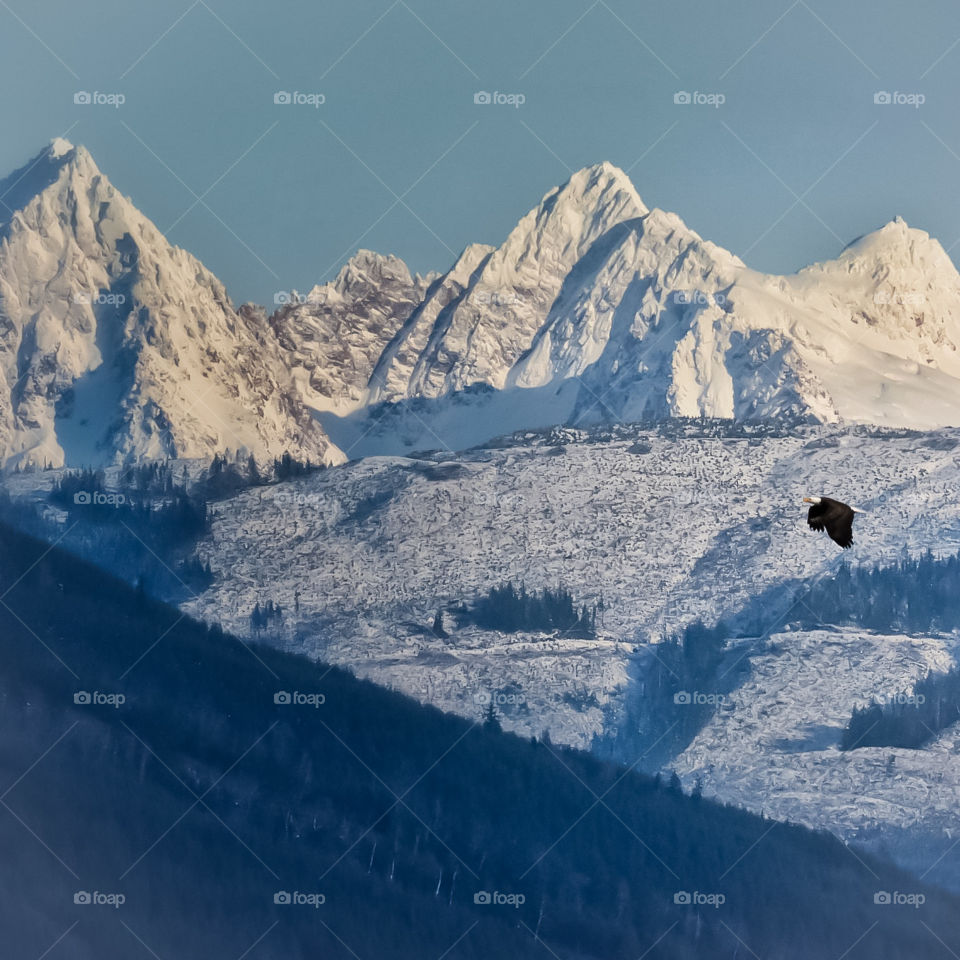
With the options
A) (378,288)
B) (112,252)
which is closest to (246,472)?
(112,252)

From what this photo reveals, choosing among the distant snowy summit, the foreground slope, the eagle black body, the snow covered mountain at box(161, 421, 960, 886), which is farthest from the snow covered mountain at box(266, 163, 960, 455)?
the eagle black body

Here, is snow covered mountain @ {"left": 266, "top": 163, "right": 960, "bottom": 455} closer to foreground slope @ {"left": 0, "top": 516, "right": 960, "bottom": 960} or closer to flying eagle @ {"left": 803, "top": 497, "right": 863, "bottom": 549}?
foreground slope @ {"left": 0, "top": 516, "right": 960, "bottom": 960}

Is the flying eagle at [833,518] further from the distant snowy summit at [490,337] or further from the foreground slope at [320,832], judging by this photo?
the distant snowy summit at [490,337]

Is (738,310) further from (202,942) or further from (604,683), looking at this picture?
(202,942)

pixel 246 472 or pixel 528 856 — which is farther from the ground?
pixel 246 472

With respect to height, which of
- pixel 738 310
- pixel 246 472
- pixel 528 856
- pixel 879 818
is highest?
pixel 738 310

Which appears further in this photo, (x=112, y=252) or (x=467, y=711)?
(x=112, y=252)

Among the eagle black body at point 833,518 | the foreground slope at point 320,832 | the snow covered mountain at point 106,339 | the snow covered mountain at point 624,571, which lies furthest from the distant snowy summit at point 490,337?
the eagle black body at point 833,518
